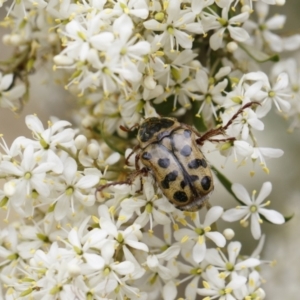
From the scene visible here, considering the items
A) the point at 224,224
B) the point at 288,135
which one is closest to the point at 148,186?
the point at 224,224

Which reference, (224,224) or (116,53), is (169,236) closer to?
(116,53)

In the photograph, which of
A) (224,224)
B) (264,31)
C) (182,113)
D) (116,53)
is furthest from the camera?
(224,224)

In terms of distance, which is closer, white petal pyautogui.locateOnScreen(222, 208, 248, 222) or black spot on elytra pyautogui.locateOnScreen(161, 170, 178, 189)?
black spot on elytra pyautogui.locateOnScreen(161, 170, 178, 189)

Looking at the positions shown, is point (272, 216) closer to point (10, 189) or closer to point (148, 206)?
point (148, 206)

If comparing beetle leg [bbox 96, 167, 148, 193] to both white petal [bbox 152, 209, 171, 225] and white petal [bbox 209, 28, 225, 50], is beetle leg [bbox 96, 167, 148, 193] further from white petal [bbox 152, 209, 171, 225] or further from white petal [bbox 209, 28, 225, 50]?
white petal [bbox 209, 28, 225, 50]

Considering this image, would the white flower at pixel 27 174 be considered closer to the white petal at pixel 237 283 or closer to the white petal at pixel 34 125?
the white petal at pixel 34 125

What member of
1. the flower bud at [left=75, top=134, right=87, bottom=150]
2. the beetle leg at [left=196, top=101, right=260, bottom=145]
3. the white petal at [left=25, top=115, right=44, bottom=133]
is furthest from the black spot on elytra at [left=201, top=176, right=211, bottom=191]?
the white petal at [left=25, top=115, right=44, bottom=133]

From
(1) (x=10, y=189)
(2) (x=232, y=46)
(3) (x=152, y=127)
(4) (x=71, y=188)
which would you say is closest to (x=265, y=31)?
(2) (x=232, y=46)
